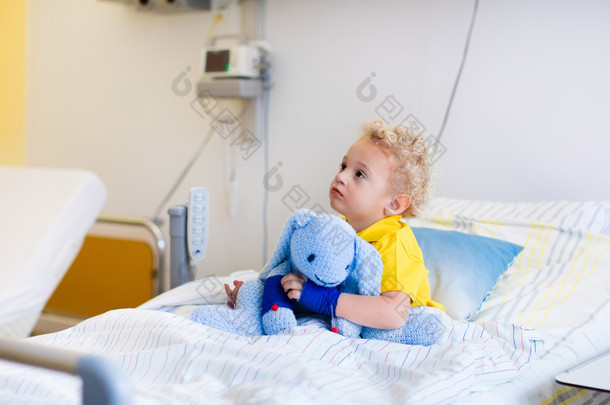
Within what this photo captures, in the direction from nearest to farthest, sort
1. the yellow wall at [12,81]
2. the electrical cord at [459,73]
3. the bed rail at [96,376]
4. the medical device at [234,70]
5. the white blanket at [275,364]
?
1. the bed rail at [96,376]
2. the white blanket at [275,364]
3. the electrical cord at [459,73]
4. the medical device at [234,70]
5. the yellow wall at [12,81]

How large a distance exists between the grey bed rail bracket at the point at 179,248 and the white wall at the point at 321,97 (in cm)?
67

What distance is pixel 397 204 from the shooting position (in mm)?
1502

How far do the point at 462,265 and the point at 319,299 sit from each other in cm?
49

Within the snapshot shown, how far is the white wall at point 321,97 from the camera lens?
2027 mm

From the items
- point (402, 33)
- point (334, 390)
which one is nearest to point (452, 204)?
point (402, 33)

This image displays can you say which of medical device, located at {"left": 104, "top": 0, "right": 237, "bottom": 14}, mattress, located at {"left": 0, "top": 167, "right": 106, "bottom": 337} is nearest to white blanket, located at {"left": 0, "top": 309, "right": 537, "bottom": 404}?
mattress, located at {"left": 0, "top": 167, "right": 106, "bottom": 337}

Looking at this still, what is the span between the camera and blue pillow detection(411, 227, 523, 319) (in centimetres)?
157

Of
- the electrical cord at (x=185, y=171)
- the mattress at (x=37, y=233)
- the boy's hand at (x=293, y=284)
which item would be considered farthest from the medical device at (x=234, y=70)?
the boy's hand at (x=293, y=284)

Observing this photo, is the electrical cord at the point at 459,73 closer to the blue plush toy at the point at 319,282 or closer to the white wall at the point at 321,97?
the white wall at the point at 321,97

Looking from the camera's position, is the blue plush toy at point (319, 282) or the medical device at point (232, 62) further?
the medical device at point (232, 62)

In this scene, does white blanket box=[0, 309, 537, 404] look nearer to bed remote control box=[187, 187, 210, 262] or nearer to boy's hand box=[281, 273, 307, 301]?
boy's hand box=[281, 273, 307, 301]

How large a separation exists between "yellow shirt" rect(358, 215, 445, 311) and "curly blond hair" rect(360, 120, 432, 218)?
0.08 m

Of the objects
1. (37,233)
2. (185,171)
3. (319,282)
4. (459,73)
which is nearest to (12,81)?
(185,171)

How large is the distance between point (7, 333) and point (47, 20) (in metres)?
1.58
